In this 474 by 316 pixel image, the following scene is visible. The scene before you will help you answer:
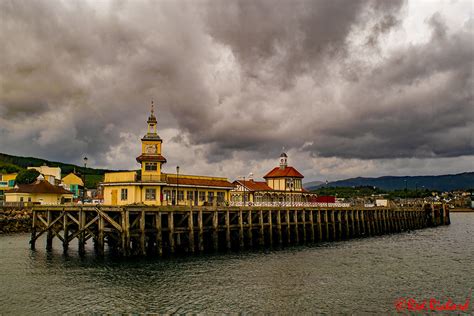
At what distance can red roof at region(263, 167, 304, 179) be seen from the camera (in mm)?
87625

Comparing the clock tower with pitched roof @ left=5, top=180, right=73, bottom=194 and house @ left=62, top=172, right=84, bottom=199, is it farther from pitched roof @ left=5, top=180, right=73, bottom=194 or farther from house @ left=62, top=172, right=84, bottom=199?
house @ left=62, top=172, right=84, bottom=199

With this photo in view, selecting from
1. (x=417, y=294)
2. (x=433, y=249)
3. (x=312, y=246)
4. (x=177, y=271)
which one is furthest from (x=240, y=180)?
(x=417, y=294)

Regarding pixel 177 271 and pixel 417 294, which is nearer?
pixel 417 294

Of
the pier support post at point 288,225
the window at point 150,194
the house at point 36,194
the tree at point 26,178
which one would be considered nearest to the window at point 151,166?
the window at point 150,194

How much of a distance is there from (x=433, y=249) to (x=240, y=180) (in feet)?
135

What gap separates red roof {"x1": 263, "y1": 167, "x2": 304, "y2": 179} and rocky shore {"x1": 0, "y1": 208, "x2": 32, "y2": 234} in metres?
47.3

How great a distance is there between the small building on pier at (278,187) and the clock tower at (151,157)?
35950mm

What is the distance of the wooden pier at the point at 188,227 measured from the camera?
37.6 meters

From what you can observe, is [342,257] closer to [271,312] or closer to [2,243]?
[271,312]

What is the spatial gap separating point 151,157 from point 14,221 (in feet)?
131

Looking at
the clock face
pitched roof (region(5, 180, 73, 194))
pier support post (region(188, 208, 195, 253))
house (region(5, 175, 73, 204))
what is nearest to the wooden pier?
pier support post (region(188, 208, 195, 253))

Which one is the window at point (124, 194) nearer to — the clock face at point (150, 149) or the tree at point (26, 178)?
the clock face at point (150, 149)

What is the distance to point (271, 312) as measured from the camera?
22.5m

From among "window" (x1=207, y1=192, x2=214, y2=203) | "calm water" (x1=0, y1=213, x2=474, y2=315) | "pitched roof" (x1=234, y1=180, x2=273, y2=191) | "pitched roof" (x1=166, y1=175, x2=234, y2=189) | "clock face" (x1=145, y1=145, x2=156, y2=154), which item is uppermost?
"clock face" (x1=145, y1=145, x2=156, y2=154)
